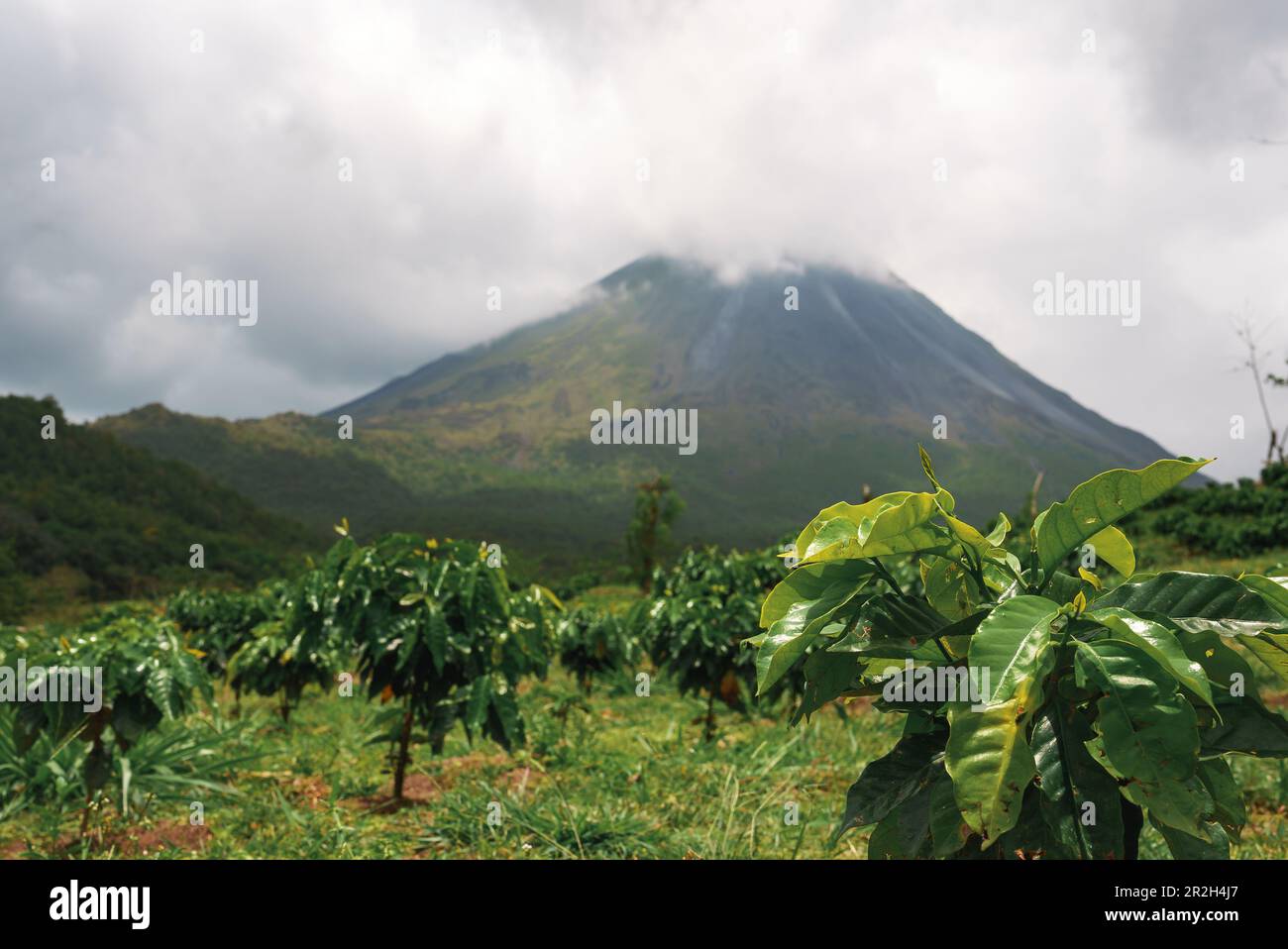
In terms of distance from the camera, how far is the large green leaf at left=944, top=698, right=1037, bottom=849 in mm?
1191

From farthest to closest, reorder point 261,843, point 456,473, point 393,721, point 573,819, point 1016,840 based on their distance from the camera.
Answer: point 456,473 → point 393,721 → point 261,843 → point 573,819 → point 1016,840

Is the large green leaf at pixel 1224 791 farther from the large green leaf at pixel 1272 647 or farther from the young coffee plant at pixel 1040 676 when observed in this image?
the large green leaf at pixel 1272 647

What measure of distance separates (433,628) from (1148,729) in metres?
3.95

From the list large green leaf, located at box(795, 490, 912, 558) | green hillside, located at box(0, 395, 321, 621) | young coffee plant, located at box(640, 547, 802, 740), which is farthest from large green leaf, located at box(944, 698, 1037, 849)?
green hillside, located at box(0, 395, 321, 621)

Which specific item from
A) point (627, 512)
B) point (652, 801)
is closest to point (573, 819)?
point (652, 801)

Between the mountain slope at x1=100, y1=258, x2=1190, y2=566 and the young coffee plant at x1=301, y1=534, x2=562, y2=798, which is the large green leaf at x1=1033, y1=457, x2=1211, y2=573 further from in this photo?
the mountain slope at x1=100, y1=258, x2=1190, y2=566

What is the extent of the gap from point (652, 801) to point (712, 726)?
9.15 ft

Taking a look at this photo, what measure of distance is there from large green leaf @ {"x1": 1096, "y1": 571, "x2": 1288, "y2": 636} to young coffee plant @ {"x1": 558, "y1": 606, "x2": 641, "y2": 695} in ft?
25.7

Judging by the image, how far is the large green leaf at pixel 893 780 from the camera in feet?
4.88

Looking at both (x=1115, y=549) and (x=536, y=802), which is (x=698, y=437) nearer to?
(x=536, y=802)

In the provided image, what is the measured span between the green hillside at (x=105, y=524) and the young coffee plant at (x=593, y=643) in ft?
124

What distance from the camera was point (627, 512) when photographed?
397 ft

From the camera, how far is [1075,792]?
138 centimetres
